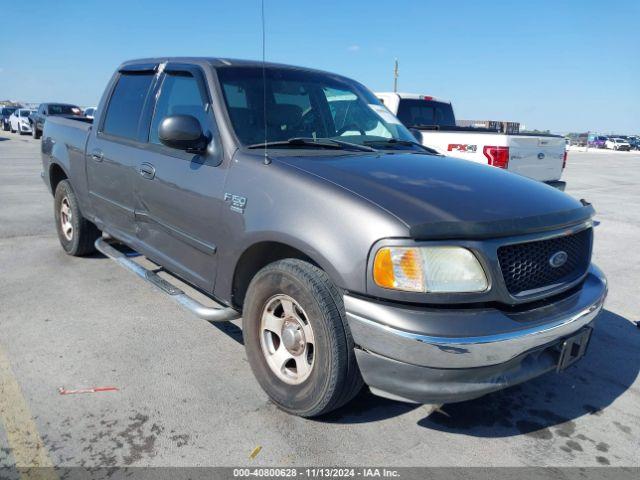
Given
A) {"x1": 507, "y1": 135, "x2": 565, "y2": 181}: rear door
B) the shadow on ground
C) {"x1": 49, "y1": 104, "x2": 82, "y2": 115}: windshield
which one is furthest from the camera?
{"x1": 49, "y1": 104, "x2": 82, "y2": 115}: windshield

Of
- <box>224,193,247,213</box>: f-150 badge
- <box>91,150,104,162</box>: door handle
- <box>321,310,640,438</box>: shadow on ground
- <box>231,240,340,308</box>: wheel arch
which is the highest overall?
<box>91,150,104,162</box>: door handle

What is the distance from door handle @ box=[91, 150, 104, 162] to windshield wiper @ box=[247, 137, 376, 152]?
1.93 meters

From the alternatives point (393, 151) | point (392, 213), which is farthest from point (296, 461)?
point (393, 151)

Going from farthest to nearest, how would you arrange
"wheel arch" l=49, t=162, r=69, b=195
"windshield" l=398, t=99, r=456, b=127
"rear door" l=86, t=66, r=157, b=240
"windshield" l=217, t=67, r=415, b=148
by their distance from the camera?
"windshield" l=398, t=99, r=456, b=127 < "wheel arch" l=49, t=162, r=69, b=195 < "rear door" l=86, t=66, r=157, b=240 < "windshield" l=217, t=67, r=415, b=148

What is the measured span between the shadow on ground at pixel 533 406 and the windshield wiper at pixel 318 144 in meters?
1.51

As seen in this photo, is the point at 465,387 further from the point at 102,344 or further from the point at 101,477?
the point at 102,344

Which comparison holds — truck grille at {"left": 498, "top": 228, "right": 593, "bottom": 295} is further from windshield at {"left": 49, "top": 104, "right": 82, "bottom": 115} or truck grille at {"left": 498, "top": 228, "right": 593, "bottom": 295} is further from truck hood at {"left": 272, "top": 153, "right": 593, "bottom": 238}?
windshield at {"left": 49, "top": 104, "right": 82, "bottom": 115}

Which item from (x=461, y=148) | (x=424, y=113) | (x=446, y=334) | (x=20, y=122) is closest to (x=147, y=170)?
(x=446, y=334)

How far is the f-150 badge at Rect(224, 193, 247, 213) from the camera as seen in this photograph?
2801 millimetres

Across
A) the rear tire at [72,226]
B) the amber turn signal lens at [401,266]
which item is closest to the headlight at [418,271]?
the amber turn signal lens at [401,266]

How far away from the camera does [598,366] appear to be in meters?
3.46

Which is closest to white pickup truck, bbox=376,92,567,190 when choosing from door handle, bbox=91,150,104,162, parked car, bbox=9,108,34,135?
door handle, bbox=91,150,104,162

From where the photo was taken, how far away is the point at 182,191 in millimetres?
3250

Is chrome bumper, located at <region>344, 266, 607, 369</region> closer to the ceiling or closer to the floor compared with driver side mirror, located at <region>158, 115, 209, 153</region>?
closer to the floor
